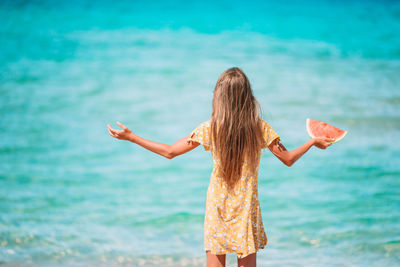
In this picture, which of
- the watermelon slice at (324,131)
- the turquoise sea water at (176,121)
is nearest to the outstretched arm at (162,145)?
the watermelon slice at (324,131)

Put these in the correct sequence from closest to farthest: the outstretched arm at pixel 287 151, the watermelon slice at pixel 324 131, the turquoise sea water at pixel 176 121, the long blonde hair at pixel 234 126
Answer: the long blonde hair at pixel 234 126, the outstretched arm at pixel 287 151, the watermelon slice at pixel 324 131, the turquoise sea water at pixel 176 121

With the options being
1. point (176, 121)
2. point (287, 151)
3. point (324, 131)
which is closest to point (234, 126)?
point (287, 151)

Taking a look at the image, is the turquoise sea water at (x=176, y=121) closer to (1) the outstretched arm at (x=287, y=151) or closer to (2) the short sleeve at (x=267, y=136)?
(1) the outstretched arm at (x=287, y=151)

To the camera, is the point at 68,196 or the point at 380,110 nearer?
the point at 68,196

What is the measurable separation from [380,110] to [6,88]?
1005 cm

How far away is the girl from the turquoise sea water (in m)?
1.86

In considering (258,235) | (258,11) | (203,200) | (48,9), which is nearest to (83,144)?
(203,200)

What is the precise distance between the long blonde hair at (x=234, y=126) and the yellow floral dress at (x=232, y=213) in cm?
4

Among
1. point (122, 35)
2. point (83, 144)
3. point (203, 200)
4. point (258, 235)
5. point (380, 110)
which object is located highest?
point (122, 35)

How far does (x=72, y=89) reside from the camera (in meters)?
13.6

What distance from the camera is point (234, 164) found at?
2791 millimetres

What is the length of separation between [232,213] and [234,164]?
0.95ft

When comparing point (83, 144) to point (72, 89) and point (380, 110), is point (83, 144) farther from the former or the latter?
point (380, 110)

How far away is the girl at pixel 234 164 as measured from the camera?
9.06 feet
